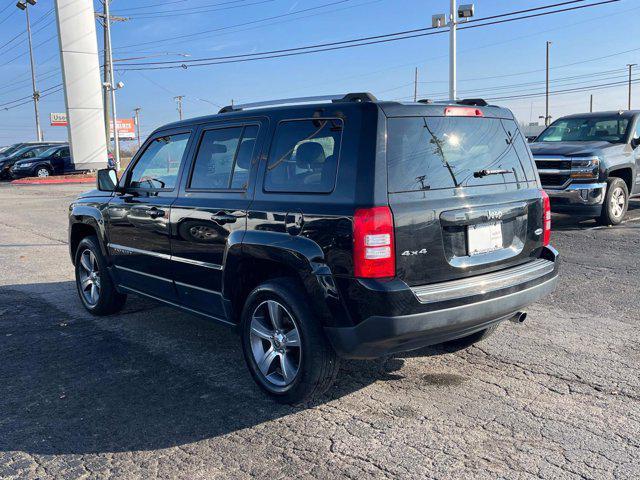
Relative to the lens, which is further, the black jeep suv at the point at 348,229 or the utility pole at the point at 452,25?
the utility pole at the point at 452,25

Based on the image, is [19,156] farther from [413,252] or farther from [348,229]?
[413,252]

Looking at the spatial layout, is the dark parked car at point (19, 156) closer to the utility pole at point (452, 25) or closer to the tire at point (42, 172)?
the tire at point (42, 172)

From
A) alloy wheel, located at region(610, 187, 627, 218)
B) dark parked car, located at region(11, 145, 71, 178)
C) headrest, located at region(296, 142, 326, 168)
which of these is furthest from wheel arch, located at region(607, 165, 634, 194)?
dark parked car, located at region(11, 145, 71, 178)

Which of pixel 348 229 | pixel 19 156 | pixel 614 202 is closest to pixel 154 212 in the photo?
pixel 348 229

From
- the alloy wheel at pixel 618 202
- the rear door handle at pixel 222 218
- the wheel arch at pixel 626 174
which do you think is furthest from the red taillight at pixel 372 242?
the wheel arch at pixel 626 174

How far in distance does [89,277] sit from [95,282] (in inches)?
5.0

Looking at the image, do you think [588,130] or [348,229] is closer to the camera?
[348,229]

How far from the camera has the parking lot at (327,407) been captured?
10.1ft

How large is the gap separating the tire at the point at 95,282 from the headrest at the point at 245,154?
2.24 meters

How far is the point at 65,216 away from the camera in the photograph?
15.2m

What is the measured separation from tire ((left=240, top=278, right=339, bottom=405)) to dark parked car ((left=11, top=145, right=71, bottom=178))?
97.0 ft

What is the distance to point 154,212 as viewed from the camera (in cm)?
477

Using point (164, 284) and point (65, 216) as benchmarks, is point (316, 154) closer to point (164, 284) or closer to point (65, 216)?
point (164, 284)

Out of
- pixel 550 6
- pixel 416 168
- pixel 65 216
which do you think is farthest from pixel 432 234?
pixel 550 6
